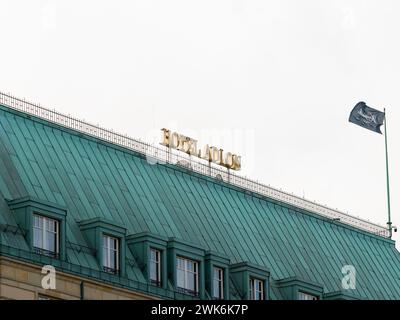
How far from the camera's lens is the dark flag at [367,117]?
132 metres

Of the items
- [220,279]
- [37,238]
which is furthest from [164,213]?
[37,238]

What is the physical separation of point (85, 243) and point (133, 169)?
11665mm

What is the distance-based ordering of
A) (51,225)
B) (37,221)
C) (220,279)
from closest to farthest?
(37,221) → (51,225) → (220,279)

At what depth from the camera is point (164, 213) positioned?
108562mm

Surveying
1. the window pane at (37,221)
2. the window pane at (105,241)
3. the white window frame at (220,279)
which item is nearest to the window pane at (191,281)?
the white window frame at (220,279)

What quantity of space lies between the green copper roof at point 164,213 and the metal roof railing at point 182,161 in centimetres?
76

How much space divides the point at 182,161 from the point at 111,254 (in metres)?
17.4

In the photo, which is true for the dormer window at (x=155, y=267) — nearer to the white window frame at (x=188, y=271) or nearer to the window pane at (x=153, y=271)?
the window pane at (x=153, y=271)

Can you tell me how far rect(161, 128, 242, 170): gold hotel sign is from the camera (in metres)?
117

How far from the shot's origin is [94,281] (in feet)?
318

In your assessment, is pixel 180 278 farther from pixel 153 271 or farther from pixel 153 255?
pixel 153 255
